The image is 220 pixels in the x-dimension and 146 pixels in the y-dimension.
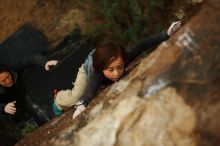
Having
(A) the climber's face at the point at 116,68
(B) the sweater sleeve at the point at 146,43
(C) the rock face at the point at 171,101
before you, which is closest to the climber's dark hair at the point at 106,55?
(A) the climber's face at the point at 116,68

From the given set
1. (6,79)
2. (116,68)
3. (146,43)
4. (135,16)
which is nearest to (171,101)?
(116,68)

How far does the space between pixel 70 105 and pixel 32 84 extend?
1390 millimetres

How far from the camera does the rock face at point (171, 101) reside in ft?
7.64

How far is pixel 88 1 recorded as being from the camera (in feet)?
19.2

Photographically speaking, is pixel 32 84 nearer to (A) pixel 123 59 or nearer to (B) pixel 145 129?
(A) pixel 123 59

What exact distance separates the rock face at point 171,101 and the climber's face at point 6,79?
5.71 feet

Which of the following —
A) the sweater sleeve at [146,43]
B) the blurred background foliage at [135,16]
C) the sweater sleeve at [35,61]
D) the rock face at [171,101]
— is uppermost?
the rock face at [171,101]

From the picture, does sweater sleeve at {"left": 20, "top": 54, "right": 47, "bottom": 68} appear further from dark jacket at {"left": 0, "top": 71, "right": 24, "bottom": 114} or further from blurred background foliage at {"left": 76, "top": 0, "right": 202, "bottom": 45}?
blurred background foliage at {"left": 76, "top": 0, "right": 202, "bottom": 45}

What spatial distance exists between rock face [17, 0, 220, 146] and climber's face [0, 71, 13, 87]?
1.74 m

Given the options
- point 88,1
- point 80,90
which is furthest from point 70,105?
point 88,1

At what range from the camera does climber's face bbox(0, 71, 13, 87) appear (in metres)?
4.31

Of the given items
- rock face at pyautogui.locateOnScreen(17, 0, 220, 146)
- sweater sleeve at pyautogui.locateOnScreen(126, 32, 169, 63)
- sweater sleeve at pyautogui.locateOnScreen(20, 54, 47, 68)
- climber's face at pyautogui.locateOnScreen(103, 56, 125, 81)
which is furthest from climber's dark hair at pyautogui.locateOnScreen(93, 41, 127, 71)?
sweater sleeve at pyautogui.locateOnScreen(20, 54, 47, 68)

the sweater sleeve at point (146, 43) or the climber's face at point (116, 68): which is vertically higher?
the climber's face at point (116, 68)

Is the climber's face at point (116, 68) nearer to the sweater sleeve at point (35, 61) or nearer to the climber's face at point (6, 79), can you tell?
the climber's face at point (6, 79)
